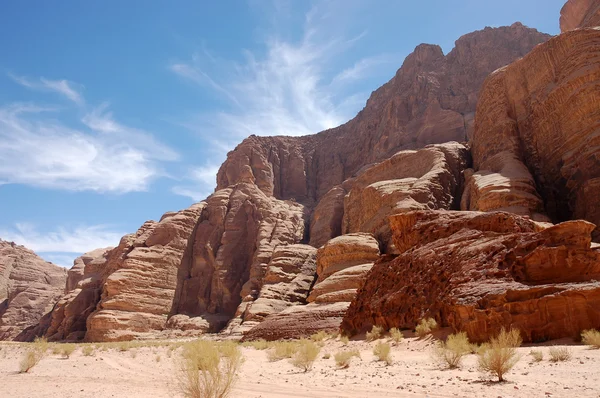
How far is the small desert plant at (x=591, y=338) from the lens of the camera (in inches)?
399

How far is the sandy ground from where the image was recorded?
7.34 m

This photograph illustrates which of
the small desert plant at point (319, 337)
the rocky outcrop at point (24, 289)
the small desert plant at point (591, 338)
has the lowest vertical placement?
the small desert plant at point (591, 338)

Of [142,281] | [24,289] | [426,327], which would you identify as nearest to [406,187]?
[426,327]

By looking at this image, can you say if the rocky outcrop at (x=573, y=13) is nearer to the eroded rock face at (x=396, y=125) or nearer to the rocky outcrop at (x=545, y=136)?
the eroded rock face at (x=396, y=125)

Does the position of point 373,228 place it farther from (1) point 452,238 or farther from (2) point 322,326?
(1) point 452,238

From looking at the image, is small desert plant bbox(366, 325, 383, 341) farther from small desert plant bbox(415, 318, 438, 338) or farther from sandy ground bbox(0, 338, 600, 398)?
sandy ground bbox(0, 338, 600, 398)

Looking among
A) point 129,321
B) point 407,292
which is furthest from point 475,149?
point 129,321

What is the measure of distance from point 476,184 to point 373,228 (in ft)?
34.1

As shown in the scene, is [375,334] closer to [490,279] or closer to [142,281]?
[490,279]

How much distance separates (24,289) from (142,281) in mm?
35877

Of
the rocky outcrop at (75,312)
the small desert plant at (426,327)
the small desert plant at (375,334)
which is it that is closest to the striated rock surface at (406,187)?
the small desert plant at (375,334)

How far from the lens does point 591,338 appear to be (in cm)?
1041

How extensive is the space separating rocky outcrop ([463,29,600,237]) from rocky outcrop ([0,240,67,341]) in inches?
2280

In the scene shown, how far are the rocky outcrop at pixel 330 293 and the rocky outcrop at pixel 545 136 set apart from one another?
9467 millimetres
